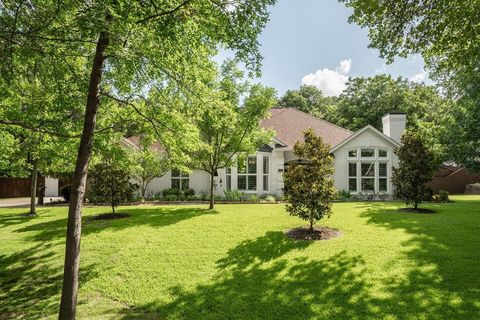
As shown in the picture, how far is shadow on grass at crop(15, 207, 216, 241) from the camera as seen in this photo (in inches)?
470

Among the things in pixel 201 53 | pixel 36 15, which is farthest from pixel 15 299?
pixel 201 53

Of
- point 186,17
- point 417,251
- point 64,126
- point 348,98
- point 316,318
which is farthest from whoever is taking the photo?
point 348,98

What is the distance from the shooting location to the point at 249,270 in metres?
8.19

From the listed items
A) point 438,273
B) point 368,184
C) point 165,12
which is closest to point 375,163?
point 368,184

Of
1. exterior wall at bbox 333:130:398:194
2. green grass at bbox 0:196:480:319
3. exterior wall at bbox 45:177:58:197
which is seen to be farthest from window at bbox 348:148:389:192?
exterior wall at bbox 45:177:58:197

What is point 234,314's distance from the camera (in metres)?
6.11

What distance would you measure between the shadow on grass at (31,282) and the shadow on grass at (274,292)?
217cm

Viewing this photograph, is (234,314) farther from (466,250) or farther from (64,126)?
(466,250)

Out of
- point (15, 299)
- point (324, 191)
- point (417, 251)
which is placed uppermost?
point (324, 191)

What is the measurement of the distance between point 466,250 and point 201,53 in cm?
900

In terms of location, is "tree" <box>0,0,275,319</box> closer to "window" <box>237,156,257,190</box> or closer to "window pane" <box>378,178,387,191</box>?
"window" <box>237,156,257,190</box>

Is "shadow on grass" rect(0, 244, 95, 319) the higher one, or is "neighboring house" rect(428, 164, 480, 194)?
"neighboring house" rect(428, 164, 480, 194)

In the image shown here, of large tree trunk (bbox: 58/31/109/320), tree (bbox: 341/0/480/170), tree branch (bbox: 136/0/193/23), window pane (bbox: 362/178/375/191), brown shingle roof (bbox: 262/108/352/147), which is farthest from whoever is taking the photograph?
brown shingle roof (bbox: 262/108/352/147)

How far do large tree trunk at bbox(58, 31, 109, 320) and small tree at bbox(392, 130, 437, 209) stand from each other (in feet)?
47.1
